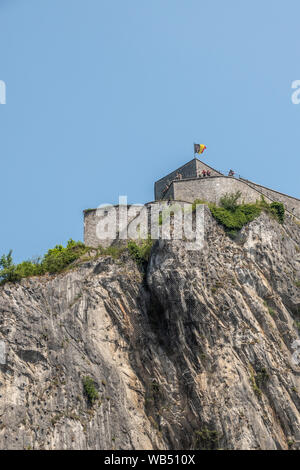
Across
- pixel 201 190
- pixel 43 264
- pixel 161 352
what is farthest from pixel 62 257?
pixel 201 190

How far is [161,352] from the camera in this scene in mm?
29266

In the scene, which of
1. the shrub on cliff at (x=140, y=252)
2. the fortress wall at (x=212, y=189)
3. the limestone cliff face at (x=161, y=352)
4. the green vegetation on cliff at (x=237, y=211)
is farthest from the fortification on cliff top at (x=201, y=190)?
the limestone cliff face at (x=161, y=352)

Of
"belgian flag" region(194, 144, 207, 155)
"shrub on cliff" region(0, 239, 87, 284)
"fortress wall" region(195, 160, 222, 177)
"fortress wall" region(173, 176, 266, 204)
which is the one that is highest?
"belgian flag" region(194, 144, 207, 155)

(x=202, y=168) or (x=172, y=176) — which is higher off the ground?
(x=172, y=176)

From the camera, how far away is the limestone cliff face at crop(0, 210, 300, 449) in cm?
2662

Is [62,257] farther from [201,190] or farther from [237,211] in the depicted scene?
[237,211]

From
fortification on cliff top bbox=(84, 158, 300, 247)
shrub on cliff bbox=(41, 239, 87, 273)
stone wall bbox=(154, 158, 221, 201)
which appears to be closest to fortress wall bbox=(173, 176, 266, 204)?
fortification on cliff top bbox=(84, 158, 300, 247)

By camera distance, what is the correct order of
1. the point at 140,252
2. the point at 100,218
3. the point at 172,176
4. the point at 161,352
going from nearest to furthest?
the point at 161,352
the point at 140,252
the point at 100,218
the point at 172,176

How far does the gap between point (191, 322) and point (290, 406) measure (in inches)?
198

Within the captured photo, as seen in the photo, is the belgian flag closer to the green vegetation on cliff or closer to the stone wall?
the stone wall

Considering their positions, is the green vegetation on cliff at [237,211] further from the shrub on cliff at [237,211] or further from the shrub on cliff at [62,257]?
the shrub on cliff at [62,257]

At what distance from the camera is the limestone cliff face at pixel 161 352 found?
2662 cm
